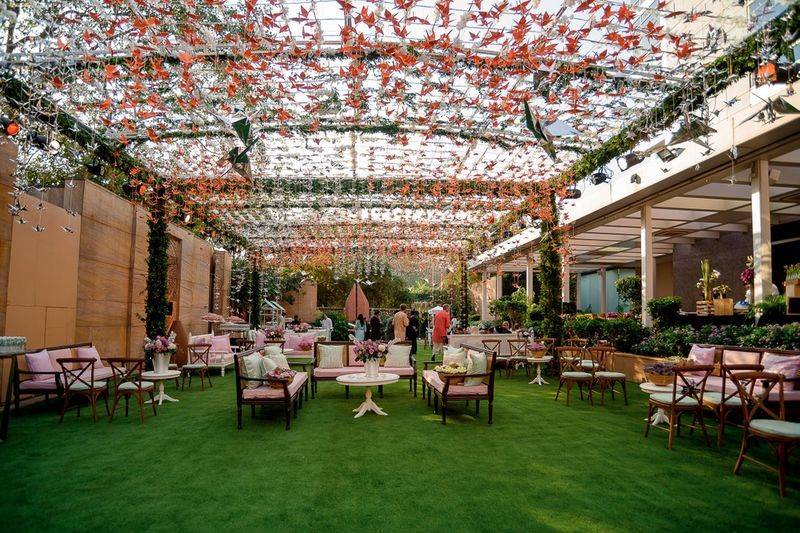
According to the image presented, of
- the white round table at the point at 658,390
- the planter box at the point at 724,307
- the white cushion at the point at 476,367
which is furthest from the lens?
the planter box at the point at 724,307

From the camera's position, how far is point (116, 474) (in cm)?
438

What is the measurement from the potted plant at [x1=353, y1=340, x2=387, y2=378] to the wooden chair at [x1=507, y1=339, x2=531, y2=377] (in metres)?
4.70

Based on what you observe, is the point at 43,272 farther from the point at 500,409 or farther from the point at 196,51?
the point at 500,409

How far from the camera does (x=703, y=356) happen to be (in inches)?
273

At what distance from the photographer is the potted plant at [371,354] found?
720 cm

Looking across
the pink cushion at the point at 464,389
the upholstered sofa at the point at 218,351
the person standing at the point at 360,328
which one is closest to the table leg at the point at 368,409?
the pink cushion at the point at 464,389

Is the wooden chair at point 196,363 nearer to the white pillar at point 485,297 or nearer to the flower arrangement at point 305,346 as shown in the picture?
the flower arrangement at point 305,346

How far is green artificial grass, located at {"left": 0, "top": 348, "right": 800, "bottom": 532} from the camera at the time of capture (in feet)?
11.3

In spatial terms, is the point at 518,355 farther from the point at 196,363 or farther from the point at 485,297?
the point at 485,297

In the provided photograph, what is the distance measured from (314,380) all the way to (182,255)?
26.4ft

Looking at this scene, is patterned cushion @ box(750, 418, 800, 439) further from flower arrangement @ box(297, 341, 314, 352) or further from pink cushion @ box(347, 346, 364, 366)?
flower arrangement @ box(297, 341, 314, 352)

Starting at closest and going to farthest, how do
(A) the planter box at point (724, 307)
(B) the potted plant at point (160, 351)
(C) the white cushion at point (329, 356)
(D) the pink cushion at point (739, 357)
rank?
(D) the pink cushion at point (739, 357), (B) the potted plant at point (160, 351), (A) the planter box at point (724, 307), (C) the white cushion at point (329, 356)

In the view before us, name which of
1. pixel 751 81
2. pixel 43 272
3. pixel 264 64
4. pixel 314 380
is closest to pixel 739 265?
pixel 751 81

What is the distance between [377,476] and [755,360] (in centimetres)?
529
